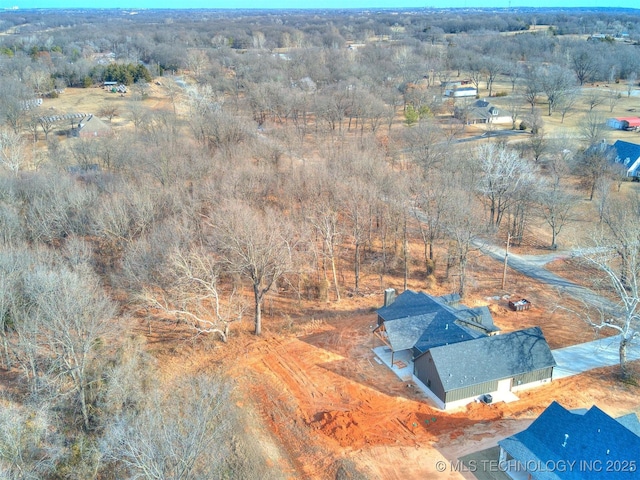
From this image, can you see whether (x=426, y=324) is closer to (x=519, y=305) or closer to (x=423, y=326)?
(x=423, y=326)

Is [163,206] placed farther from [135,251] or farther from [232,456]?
[232,456]

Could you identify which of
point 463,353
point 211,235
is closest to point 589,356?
point 463,353

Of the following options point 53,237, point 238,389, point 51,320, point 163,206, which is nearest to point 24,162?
point 53,237

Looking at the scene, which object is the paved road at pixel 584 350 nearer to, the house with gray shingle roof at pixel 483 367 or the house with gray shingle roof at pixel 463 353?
the house with gray shingle roof at pixel 483 367

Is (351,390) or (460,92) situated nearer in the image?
(351,390)

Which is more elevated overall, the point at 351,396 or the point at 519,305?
the point at 519,305

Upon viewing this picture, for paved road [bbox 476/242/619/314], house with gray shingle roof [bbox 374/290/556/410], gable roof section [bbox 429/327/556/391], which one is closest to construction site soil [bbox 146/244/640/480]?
house with gray shingle roof [bbox 374/290/556/410]

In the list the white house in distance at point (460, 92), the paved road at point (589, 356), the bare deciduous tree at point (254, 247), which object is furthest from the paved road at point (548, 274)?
the white house in distance at point (460, 92)
